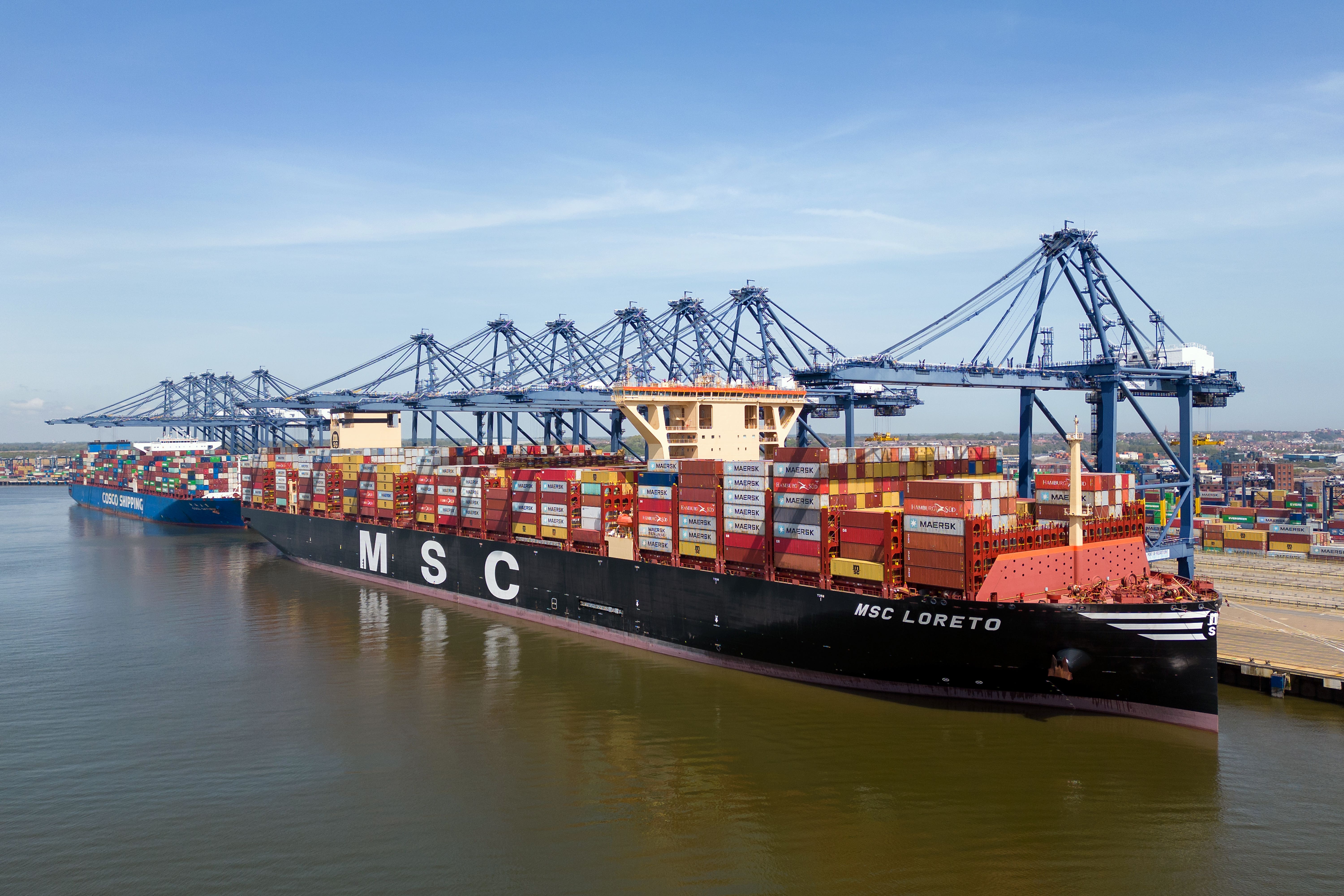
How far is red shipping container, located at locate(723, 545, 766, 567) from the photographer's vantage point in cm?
2800

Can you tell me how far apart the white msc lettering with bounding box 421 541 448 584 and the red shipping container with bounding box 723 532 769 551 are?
19.1m

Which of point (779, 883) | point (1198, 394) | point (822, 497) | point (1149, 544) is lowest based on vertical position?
point (779, 883)

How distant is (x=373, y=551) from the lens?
158 ft

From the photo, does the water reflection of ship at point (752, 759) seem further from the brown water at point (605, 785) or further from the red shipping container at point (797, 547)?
the red shipping container at point (797, 547)

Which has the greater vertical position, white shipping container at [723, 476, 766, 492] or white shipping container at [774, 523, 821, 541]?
white shipping container at [723, 476, 766, 492]

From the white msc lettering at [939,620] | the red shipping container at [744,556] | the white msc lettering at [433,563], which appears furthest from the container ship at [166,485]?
the white msc lettering at [939,620]

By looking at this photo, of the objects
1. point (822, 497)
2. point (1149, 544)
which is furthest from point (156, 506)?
point (1149, 544)

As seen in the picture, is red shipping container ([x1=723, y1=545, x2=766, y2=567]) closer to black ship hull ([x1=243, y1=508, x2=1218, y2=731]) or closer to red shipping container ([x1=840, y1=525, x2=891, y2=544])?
black ship hull ([x1=243, y1=508, x2=1218, y2=731])

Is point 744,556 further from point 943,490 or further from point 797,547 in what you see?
point 943,490

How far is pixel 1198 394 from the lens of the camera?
40.8m

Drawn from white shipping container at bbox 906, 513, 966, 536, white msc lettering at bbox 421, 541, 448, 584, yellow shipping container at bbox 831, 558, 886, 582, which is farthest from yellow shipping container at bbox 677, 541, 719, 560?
white msc lettering at bbox 421, 541, 448, 584

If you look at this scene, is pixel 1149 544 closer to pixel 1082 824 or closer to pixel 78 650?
pixel 1082 824

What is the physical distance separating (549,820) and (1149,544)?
3027 cm

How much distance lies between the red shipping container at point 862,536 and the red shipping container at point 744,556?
2.97m
